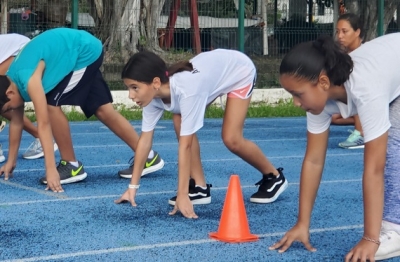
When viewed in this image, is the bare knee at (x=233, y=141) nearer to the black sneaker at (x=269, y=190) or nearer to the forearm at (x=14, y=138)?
the black sneaker at (x=269, y=190)

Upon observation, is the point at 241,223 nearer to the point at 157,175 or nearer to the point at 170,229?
the point at 170,229

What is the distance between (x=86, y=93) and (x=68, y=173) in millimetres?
704

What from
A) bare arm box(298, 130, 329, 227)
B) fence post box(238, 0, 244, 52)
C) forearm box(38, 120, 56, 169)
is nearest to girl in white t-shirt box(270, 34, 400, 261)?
bare arm box(298, 130, 329, 227)

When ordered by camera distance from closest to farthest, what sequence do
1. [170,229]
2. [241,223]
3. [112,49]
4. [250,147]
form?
[241,223] < [170,229] < [250,147] < [112,49]

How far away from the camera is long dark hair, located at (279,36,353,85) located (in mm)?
3777

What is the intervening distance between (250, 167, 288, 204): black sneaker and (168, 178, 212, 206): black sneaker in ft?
1.15

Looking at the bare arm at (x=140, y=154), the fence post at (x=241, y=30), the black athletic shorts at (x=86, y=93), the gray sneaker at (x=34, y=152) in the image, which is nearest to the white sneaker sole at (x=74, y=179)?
the black athletic shorts at (x=86, y=93)

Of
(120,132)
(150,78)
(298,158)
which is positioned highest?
(150,78)

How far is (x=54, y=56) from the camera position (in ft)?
20.7

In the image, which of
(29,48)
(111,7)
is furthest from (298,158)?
(111,7)

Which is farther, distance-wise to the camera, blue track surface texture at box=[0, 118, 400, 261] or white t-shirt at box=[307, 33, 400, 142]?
blue track surface texture at box=[0, 118, 400, 261]

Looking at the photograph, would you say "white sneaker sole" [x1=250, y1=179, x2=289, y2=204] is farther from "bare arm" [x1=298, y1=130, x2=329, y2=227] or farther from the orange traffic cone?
"bare arm" [x1=298, y1=130, x2=329, y2=227]

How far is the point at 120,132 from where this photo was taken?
6.95m

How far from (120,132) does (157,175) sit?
0.55 m
